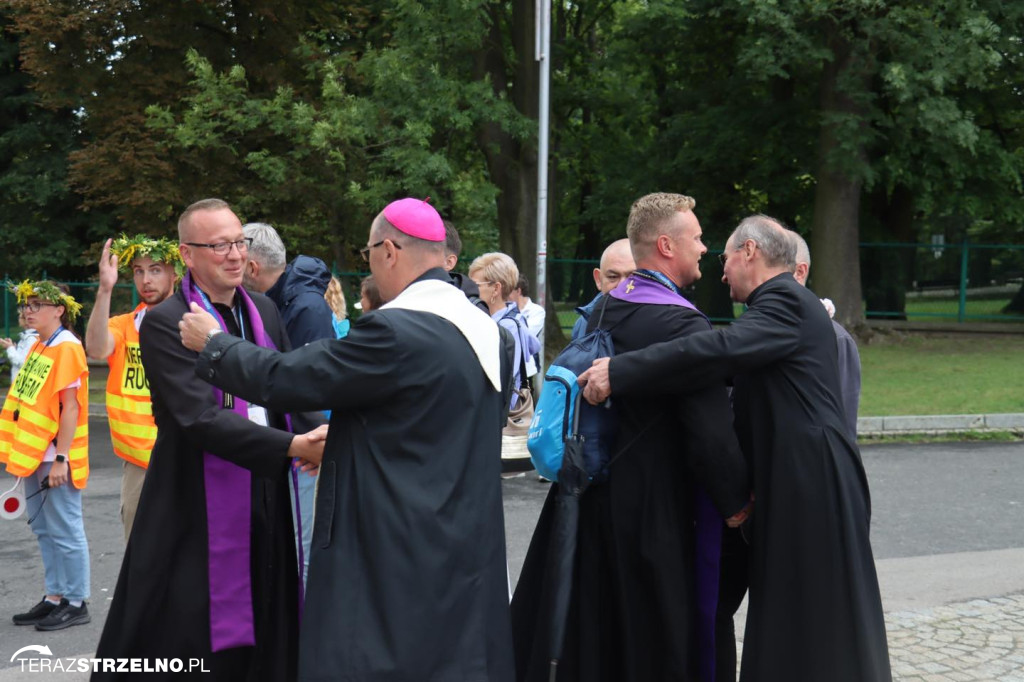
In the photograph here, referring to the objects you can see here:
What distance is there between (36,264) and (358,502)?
73.3 feet

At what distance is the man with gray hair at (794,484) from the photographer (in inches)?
162

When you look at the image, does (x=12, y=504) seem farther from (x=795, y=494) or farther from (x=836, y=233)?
(x=836, y=233)

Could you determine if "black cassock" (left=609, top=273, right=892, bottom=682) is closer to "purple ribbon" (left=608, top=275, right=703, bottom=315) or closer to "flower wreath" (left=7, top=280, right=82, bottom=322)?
"purple ribbon" (left=608, top=275, right=703, bottom=315)

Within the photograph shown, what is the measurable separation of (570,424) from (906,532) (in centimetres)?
495

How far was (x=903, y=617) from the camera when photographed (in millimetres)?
6188

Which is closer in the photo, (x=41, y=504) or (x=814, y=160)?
(x=41, y=504)

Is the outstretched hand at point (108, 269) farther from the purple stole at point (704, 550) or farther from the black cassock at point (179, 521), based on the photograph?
the purple stole at point (704, 550)

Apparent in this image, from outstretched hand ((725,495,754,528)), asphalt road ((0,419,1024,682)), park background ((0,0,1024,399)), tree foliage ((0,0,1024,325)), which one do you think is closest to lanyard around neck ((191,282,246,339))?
outstretched hand ((725,495,754,528))

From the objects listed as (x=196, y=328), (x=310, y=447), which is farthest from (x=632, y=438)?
(x=196, y=328)

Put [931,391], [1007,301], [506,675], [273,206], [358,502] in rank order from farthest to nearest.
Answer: [1007,301], [273,206], [931,391], [506,675], [358,502]

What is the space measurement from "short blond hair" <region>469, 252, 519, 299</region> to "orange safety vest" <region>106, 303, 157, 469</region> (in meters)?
3.98

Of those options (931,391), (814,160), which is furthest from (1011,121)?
(931,391)

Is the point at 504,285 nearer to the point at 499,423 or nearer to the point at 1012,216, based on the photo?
the point at 499,423

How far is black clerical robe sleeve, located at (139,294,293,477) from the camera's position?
377cm
